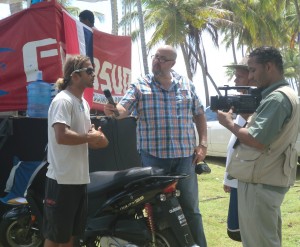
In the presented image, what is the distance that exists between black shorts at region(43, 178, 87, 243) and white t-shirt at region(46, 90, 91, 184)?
0.06 metres

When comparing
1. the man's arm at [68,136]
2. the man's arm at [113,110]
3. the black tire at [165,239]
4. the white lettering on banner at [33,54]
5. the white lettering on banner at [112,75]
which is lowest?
the black tire at [165,239]

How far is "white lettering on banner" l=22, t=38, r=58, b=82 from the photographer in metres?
5.04

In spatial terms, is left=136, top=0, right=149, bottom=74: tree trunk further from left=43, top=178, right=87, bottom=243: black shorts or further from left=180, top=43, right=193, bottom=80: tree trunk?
left=43, top=178, right=87, bottom=243: black shorts

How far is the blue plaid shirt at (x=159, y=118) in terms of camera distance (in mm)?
3695

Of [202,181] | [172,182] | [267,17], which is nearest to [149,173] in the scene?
[172,182]

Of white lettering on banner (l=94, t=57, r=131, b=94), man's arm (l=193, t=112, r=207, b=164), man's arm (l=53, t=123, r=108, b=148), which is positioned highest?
white lettering on banner (l=94, t=57, r=131, b=94)

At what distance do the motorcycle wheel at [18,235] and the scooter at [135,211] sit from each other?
2.63 feet

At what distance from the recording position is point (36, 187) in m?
3.83

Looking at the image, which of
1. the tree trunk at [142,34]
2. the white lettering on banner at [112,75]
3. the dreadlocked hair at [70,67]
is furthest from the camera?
the tree trunk at [142,34]

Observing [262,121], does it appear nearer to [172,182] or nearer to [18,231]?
[172,182]

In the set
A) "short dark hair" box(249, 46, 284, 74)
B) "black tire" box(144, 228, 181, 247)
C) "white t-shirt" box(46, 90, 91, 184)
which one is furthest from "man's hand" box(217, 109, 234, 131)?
"white t-shirt" box(46, 90, 91, 184)

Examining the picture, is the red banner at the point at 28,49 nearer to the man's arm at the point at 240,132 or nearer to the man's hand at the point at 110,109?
the man's hand at the point at 110,109

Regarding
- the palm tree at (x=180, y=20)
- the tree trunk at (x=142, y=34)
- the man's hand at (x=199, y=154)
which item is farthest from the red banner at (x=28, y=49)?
the palm tree at (x=180, y=20)

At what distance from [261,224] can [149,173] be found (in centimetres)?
88
